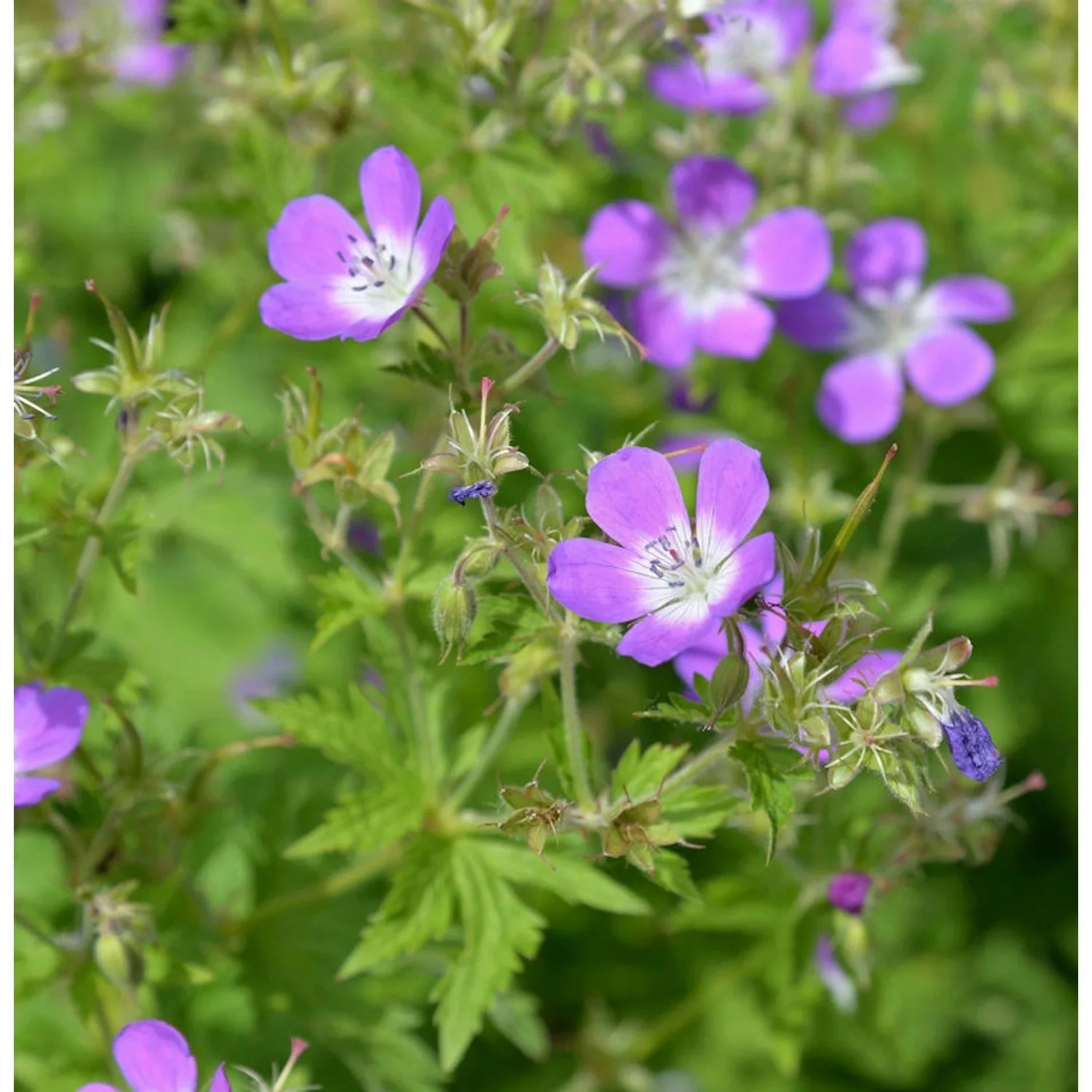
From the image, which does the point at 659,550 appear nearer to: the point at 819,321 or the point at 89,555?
the point at 89,555

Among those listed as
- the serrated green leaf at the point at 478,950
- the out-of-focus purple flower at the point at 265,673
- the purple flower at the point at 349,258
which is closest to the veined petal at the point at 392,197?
the purple flower at the point at 349,258

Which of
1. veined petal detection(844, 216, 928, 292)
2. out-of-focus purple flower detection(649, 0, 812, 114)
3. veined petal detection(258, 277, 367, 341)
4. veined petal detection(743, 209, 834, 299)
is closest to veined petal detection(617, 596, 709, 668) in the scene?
veined petal detection(258, 277, 367, 341)

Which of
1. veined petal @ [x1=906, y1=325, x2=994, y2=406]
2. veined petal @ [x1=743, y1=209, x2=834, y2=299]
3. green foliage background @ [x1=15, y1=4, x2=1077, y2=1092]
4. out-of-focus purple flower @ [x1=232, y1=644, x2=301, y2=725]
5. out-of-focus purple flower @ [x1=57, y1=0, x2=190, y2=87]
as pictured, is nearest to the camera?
green foliage background @ [x1=15, y1=4, x2=1077, y2=1092]

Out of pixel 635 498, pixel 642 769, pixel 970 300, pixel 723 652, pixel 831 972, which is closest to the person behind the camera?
pixel 635 498

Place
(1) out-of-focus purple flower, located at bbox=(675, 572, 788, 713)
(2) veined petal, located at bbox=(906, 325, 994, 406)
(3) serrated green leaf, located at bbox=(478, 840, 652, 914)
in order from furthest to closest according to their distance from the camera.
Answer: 1. (2) veined petal, located at bbox=(906, 325, 994, 406)
2. (1) out-of-focus purple flower, located at bbox=(675, 572, 788, 713)
3. (3) serrated green leaf, located at bbox=(478, 840, 652, 914)

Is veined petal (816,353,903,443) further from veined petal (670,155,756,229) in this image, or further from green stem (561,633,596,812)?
green stem (561,633,596,812)

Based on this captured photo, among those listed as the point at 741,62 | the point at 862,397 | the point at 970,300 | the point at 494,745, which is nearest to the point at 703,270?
the point at 862,397
